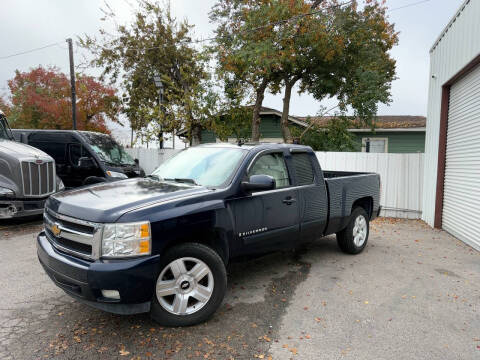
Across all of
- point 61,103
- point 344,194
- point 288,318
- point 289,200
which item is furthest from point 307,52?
point 61,103

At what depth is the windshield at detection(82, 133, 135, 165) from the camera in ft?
32.7

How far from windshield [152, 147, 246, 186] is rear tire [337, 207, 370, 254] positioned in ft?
8.79

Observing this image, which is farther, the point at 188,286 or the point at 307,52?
the point at 307,52

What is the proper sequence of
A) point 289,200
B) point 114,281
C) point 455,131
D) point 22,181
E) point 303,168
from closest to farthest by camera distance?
point 114,281 < point 289,200 < point 303,168 < point 22,181 < point 455,131

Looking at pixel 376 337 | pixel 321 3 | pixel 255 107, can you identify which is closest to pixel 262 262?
pixel 376 337

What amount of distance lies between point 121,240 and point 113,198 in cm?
61

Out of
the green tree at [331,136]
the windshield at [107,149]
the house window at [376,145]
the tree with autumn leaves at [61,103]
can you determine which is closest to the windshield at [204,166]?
the windshield at [107,149]

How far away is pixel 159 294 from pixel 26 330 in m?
1.36

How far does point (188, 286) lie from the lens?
3398 millimetres

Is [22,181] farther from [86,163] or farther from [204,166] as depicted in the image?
[204,166]

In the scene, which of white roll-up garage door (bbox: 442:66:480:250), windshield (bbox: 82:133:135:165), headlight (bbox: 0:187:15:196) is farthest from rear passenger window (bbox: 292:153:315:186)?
windshield (bbox: 82:133:135:165)

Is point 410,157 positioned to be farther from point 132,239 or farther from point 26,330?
point 26,330

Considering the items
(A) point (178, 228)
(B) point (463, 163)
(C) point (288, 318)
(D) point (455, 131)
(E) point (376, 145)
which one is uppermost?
(E) point (376, 145)

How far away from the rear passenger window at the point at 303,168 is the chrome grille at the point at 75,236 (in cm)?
284
